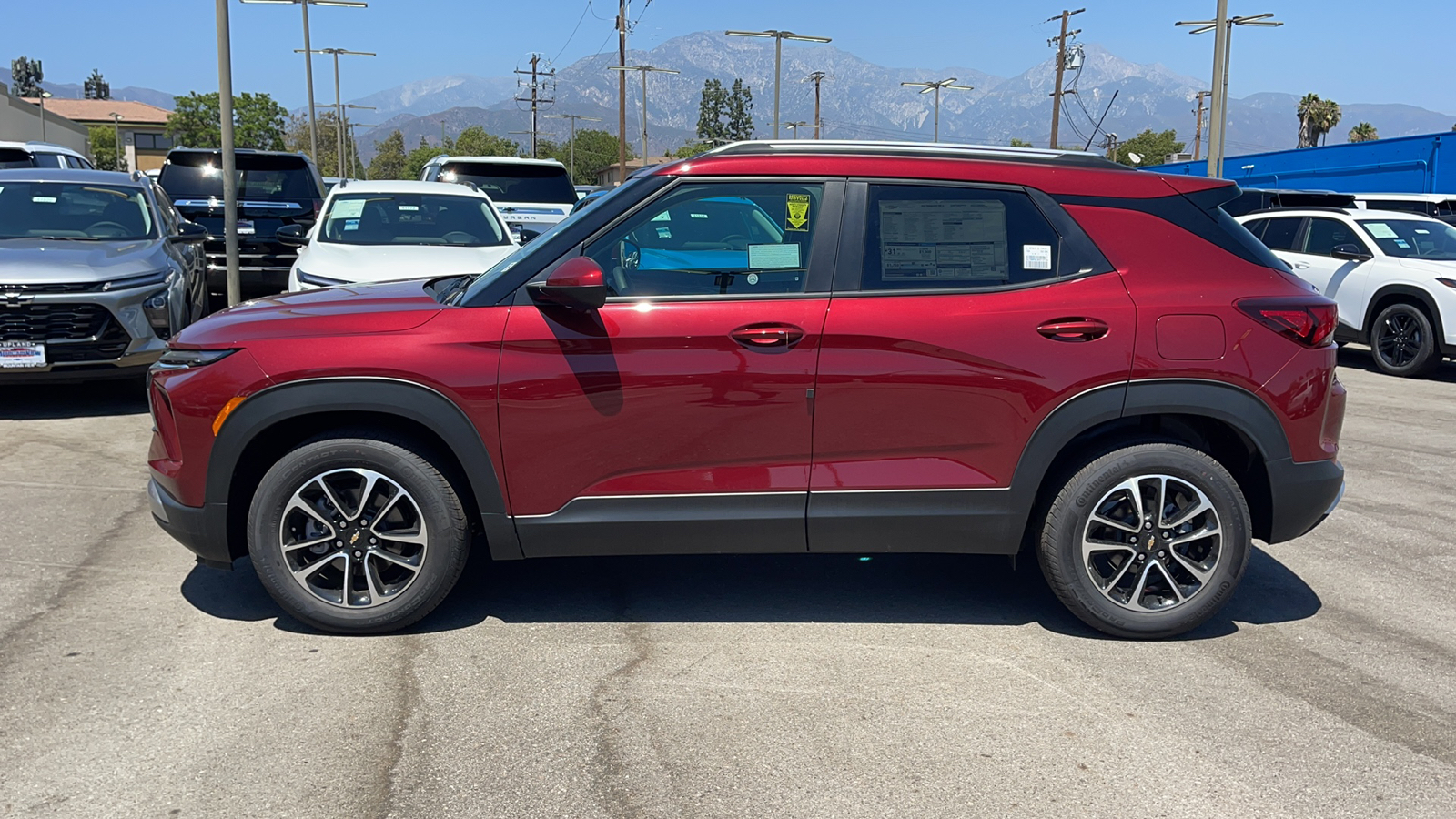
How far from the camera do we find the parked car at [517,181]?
14500mm

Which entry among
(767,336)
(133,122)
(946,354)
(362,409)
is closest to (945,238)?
(946,354)

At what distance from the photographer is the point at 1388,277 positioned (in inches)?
483

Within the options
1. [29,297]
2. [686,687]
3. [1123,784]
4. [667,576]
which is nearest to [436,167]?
[29,297]

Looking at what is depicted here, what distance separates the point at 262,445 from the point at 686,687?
1.84m

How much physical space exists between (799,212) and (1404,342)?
1077 centimetres

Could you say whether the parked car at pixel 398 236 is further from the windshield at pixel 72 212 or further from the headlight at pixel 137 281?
the windshield at pixel 72 212

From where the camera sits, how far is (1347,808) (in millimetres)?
3086

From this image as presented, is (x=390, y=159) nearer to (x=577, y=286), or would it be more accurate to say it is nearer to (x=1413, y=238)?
(x=1413, y=238)

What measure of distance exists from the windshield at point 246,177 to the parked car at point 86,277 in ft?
14.0

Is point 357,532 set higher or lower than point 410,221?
lower

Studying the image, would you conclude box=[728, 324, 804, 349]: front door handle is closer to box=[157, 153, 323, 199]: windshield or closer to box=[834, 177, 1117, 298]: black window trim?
box=[834, 177, 1117, 298]: black window trim

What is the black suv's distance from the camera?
44.4 ft

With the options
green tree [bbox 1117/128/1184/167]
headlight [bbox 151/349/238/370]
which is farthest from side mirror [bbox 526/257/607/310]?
green tree [bbox 1117/128/1184/167]

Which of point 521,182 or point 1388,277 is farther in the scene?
point 521,182
